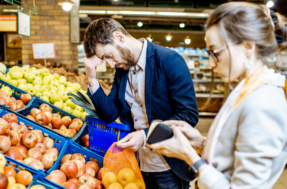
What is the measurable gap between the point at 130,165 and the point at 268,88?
0.94 m

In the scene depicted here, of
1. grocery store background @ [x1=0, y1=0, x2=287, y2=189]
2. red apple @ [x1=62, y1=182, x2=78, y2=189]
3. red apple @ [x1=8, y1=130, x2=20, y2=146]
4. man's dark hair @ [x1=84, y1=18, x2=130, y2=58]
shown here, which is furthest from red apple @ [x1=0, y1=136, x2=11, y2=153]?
grocery store background @ [x1=0, y1=0, x2=287, y2=189]

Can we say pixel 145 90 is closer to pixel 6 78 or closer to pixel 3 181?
pixel 3 181

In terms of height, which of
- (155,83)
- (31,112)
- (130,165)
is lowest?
(130,165)

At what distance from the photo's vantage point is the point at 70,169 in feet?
4.63

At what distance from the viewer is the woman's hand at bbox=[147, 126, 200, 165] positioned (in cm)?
85

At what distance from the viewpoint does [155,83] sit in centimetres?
139

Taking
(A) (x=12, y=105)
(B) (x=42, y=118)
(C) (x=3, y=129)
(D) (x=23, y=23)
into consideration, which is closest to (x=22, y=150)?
(C) (x=3, y=129)

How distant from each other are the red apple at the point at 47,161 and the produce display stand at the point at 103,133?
30 centimetres

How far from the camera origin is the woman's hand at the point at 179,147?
0.85m

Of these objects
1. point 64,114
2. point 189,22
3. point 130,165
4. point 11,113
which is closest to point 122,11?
point 189,22

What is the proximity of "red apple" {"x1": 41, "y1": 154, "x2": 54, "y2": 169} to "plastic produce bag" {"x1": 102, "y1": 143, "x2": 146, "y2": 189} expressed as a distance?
353mm

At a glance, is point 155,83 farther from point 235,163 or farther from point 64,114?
point 64,114

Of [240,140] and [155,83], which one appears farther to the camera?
[155,83]

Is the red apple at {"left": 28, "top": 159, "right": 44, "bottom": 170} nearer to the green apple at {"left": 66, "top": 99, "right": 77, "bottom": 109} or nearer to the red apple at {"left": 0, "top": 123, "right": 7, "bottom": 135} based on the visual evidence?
the red apple at {"left": 0, "top": 123, "right": 7, "bottom": 135}
